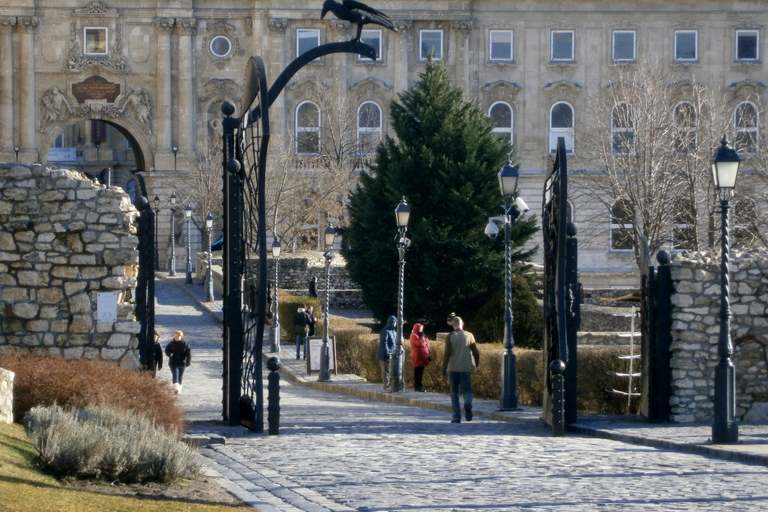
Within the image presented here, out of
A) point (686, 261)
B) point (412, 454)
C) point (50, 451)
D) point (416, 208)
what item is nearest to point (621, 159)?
point (416, 208)

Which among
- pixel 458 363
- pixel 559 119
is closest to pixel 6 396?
pixel 458 363

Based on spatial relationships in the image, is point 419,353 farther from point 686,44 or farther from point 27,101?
point 686,44

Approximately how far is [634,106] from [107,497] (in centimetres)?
4266

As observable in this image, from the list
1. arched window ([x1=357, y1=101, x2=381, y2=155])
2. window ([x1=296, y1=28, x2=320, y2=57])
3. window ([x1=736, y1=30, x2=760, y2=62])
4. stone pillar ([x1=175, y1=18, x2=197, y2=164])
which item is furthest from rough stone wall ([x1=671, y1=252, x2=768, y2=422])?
window ([x1=296, y1=28, x2=320, y2=57])

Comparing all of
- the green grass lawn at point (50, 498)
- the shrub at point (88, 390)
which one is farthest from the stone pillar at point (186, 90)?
the green grass lawn at point (50, 498)

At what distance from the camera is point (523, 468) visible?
1334cm

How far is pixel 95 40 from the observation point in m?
72.1

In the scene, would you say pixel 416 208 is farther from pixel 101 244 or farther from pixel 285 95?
pixel 285 95

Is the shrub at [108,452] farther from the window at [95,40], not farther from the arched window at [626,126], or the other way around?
the window at [95,40]

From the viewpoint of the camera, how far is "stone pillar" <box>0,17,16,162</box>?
71.7m

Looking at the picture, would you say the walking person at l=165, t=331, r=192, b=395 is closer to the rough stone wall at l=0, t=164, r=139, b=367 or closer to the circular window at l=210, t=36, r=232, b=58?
the rough stone wall at l=0, t=164, r=139, b=367

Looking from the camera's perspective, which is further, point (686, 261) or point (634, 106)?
point (634, 106)

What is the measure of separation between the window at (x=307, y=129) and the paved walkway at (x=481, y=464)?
50396 millimetres

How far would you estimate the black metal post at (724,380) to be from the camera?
1570 centimetres
